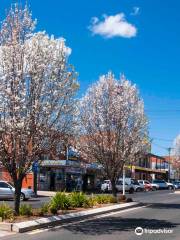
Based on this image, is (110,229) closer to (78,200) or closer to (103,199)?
(78,200)

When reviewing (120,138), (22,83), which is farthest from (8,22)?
(120,138)

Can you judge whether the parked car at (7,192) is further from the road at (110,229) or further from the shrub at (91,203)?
the road at (110,229)

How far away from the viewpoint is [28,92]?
1809 centimetres

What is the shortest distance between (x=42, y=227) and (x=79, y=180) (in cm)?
4560

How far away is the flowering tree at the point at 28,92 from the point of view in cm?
1772

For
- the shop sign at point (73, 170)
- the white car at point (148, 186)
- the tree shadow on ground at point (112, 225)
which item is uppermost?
the shop sign at point (73, 170)

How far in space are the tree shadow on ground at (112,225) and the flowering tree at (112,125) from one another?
10.3 metres

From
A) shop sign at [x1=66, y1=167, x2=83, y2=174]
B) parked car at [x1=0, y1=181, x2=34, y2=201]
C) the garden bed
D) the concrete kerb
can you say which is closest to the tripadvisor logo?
the concrete kerb

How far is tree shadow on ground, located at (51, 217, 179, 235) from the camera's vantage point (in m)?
16.4

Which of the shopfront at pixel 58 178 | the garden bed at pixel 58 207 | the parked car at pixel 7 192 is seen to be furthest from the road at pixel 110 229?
the shopfront at pixel 58 178

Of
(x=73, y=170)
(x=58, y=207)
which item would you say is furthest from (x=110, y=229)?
(x=73, y=170)

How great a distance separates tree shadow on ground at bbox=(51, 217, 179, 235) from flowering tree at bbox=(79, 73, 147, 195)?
10.3m

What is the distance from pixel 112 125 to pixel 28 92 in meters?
13.6

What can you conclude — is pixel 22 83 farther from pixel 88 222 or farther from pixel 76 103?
pixel 88 222
